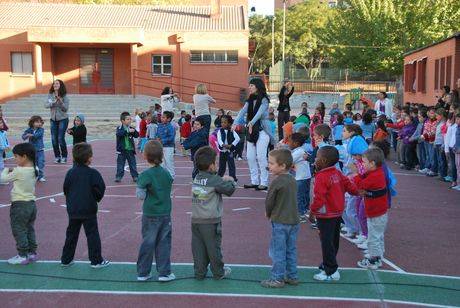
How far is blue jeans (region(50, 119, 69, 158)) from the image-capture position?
611 inches

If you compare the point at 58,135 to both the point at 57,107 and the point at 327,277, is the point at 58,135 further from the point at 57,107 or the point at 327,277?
the point at 327,277

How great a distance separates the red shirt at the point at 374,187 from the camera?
673 cm

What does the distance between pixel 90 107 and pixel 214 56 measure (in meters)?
8.87

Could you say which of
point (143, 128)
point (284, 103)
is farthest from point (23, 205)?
point (284, 103)

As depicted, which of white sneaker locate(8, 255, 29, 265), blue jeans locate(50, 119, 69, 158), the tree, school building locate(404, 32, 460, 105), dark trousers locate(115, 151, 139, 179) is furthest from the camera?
the tree

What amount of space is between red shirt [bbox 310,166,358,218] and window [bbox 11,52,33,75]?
1339 inches

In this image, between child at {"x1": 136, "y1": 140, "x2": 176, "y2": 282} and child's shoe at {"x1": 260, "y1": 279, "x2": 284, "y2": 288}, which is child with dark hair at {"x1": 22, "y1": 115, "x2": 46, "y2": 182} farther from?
child's shoe at {"x1": 260, "y1": 279, "x2": 284, "y2": 288}

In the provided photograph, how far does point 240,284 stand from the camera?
20.3 ft

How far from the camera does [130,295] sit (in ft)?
19.2

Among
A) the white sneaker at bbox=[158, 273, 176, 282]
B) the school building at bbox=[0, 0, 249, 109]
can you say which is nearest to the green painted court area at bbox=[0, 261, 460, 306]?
the white sneaker at bbox=[158, 273, 176, 282]

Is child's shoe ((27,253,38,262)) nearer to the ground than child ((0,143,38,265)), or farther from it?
nearer to the ground

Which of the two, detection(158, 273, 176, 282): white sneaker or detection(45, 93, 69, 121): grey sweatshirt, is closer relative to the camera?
detection(158, 273, 176, 282): white sneaker

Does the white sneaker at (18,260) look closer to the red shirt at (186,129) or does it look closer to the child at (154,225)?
the child at (154,225)

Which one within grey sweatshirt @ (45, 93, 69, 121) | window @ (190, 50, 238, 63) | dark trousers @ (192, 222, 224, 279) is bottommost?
dark trousers @ (192, 222, 224, 279)
